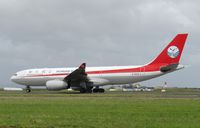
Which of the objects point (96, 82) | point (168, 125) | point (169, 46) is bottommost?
point (168, 125)

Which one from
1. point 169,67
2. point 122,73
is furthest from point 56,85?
point 169,67

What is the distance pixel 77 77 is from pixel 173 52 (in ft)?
43.6

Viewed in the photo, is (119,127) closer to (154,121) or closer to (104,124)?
(104,124)

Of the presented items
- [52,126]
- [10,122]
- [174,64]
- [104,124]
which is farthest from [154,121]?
[174,64]

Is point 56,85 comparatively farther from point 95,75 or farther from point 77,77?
point 95,75

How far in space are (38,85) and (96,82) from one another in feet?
32.8

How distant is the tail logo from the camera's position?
5491 cm

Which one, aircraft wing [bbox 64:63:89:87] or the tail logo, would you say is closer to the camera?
aircraft wing [bbox 64:63:89:87]

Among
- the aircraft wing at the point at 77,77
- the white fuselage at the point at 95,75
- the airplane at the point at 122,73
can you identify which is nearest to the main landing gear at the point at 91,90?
the airplane at the point at 122,73

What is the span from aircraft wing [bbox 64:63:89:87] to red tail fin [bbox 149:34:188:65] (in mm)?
9229

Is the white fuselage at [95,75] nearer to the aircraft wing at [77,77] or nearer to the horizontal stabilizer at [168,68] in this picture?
the horizontal stabilizer at [168,68]

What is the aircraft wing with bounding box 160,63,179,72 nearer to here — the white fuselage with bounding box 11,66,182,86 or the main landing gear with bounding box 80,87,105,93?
the white fuselage with bounding box 11,66,182,86

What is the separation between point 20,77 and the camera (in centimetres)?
6206

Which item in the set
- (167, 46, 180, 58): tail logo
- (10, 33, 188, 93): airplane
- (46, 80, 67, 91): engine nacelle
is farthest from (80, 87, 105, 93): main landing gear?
(167, 46, 180, 58): tail logo
